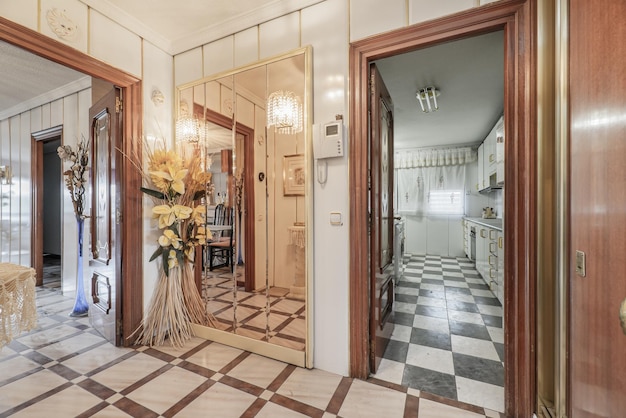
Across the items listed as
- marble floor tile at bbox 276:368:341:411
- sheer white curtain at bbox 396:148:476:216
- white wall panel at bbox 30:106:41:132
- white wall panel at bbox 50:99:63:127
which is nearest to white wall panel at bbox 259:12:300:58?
marble floor tile at bbox 276:368:341:411

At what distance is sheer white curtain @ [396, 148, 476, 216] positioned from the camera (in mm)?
6004

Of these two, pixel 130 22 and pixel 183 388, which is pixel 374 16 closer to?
pixel 130 22

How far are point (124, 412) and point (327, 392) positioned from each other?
1.11 metres

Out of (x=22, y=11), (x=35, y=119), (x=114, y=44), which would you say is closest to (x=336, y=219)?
(x=114, y=44)

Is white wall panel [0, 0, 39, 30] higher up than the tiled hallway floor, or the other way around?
white wall panel [0, 0, 39, 30]

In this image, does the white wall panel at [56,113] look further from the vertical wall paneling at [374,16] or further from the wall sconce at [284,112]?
the vertical wall paneling at [374,16]

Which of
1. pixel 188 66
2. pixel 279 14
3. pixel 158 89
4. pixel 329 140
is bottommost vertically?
pixel 329 140

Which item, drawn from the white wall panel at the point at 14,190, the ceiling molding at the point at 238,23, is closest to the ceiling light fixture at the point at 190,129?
the ceiling molding at the point at 238,23

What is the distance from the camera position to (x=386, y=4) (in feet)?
5.32

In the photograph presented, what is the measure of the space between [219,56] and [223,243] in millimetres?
1555

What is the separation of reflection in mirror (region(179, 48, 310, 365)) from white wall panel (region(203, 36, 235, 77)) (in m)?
0.09

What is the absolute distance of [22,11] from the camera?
156 centimetres

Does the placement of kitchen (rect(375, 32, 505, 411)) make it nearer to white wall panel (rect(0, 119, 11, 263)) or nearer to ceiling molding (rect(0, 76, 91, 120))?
ceiling molding (rect(0, 76, 91, 120))

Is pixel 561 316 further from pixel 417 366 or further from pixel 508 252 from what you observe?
pixel 417 366
